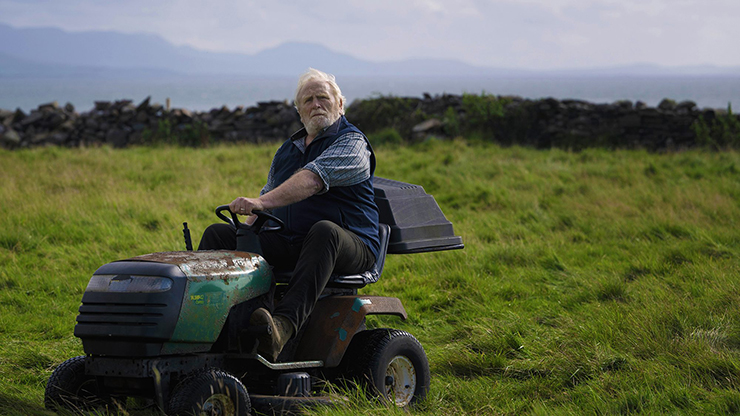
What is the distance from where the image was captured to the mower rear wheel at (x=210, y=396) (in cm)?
271

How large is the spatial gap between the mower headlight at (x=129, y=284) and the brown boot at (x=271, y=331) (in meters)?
0.39

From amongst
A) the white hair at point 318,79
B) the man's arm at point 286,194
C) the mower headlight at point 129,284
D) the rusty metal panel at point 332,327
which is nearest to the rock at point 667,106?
the white hair at point 318,79

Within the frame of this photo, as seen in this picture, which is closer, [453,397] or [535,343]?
[453,397]

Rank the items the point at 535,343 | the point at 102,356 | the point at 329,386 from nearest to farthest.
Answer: the point at 102,356 < the point at 329,386 < the point at 535,343

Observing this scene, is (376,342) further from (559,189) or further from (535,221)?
(559,189)

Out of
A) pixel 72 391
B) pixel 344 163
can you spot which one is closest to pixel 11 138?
pixel 72 391

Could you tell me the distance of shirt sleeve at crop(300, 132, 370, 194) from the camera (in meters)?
3.42

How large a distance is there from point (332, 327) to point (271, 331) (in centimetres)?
56

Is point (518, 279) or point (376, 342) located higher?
point (376, 342)

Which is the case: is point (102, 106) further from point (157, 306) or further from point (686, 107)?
point (157, 306)

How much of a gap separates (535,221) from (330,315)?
5511 mm

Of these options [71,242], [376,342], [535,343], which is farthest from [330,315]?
[71,242]

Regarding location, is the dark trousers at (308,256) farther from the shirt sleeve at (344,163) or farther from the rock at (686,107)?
the rock at (686,107)

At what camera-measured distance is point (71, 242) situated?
7066 mm
